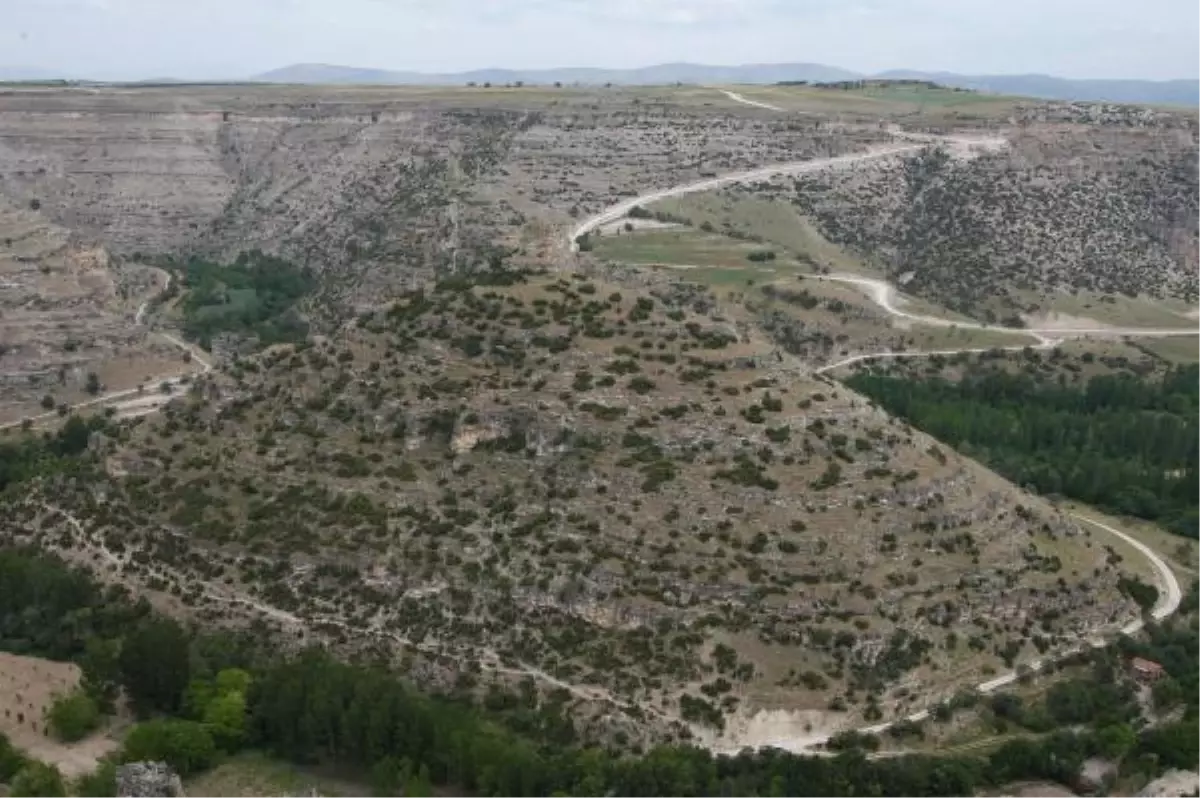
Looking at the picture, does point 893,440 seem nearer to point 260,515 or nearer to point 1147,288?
point 260,515

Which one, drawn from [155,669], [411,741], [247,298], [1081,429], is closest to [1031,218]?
[1081,429]

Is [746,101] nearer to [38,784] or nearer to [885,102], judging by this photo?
[885,102]

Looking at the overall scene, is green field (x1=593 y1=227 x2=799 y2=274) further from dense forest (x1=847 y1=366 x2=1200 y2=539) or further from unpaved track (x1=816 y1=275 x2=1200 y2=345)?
dense forest (x1=847 y1=366 x2=1200 y2=539)

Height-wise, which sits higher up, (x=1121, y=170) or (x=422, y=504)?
(x=1121, y=170)

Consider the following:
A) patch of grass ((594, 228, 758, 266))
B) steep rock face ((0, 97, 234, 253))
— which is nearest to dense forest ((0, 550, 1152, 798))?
patch of grass ((594, 228, 758, 266))

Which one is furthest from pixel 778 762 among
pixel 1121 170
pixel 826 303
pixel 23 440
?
pixel 1121 170
